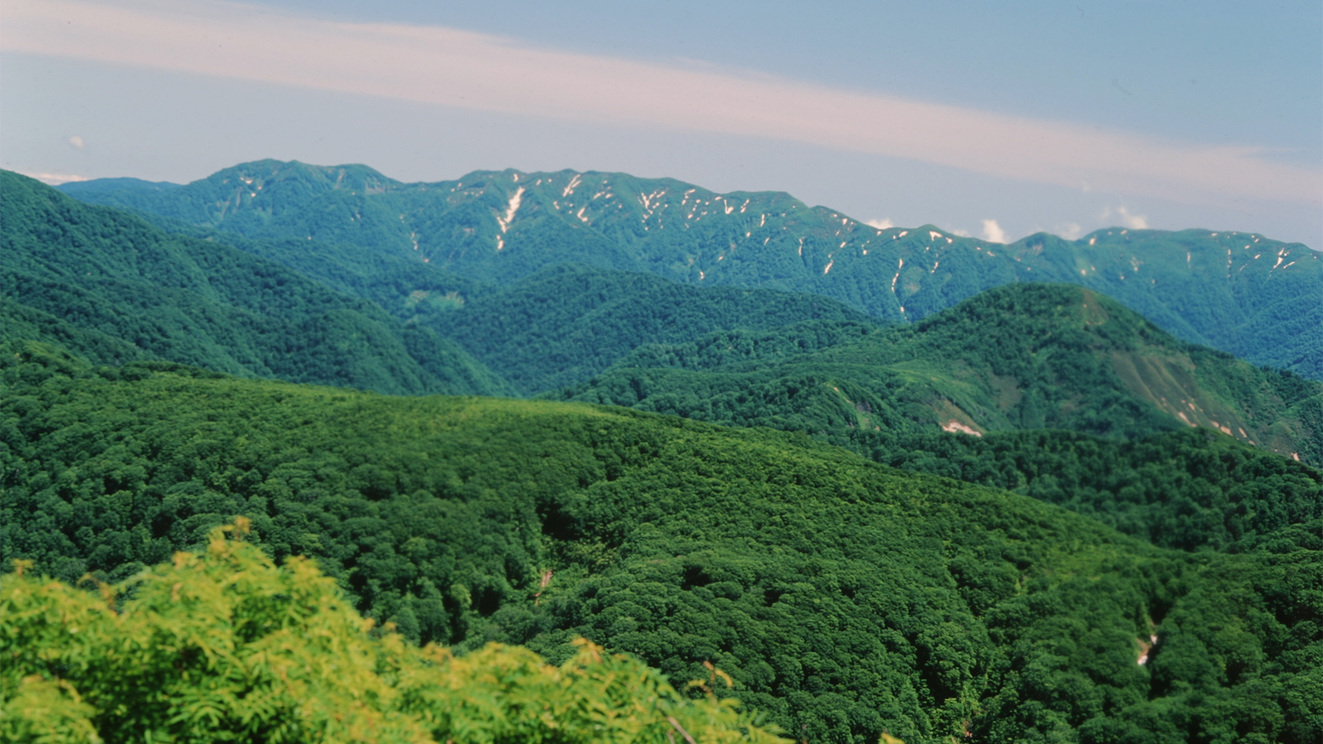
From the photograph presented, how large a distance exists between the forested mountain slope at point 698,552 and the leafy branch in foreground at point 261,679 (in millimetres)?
47317

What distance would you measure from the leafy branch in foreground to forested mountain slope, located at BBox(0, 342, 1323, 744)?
4732 centimetres

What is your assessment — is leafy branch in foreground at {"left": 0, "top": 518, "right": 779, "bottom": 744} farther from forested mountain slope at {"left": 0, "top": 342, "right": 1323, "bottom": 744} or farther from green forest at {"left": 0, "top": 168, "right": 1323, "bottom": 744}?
forested mountain slope at {"left": 0, "top": 342, "right": 1323, "bottom": 744}

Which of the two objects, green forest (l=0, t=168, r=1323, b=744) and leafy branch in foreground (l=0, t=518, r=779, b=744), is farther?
green forest (l=0, t=168, r=1323, b=744)

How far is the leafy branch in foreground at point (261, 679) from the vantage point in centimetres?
1217

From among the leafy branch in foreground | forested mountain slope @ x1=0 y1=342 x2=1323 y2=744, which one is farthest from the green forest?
forested mountain slope @ x1=0 y1=342 x2=1323 y2=744

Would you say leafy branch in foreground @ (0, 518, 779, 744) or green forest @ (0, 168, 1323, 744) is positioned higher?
leafy branch in foreground @ (0, 518, 779, 744)

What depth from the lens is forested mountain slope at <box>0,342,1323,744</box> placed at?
6444 centimetres

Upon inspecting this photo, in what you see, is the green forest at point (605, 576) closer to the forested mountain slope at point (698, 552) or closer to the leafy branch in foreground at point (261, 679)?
the leafy branch in foreground at point (261, 679)

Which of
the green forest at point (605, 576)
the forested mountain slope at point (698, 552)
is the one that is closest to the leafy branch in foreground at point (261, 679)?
the green forest at point (605, 576)

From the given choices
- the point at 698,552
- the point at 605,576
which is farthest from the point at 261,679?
the point at 605,576

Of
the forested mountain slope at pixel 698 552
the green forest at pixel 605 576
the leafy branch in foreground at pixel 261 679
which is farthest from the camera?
the forested mountain slope at pixel 698 552

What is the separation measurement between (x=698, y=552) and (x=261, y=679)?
72495mm

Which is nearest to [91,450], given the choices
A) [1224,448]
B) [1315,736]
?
[1315,736]

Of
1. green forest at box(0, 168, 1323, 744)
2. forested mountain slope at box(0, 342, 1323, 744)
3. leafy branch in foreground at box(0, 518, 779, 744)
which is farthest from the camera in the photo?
forested mountain slope at box(0, 342, 1323, 744)
